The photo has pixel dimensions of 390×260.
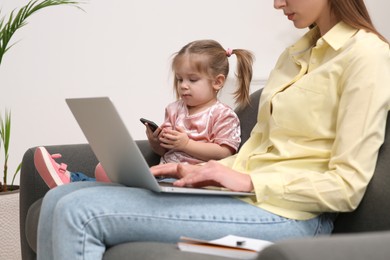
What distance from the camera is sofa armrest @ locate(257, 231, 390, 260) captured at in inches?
28.7

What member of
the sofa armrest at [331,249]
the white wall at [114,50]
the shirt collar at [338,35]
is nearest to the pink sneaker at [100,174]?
the shirt collar at [338,35]

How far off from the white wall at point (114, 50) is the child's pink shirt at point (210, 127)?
0.81 meters

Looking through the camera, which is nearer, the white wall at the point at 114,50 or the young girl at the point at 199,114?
the young girl at the point at 199,114

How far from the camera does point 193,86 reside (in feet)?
7.38

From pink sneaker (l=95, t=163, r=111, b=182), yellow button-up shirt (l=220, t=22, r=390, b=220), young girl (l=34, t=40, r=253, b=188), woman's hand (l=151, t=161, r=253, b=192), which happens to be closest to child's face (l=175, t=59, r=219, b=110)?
young girl (l=34, t=40, r=253, b=188)

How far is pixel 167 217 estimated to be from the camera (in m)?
1.36

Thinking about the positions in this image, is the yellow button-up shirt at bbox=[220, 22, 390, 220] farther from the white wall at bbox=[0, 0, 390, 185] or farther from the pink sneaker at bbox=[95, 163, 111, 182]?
the white wall at bbox=[0, 0, 390, 185]

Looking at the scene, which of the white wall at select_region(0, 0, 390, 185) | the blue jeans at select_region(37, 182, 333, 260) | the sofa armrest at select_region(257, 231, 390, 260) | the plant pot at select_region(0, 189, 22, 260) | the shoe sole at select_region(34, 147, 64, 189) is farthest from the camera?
the white wall at select_region(0, 0, 390, 185)

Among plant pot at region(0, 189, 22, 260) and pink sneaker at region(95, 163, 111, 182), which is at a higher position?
pink sneaker at region(95, 163, 111, 182)

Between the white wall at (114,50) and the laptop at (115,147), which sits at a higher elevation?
the laptop at (115,147)

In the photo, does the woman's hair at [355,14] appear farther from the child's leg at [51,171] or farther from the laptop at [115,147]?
the child's leg at [51,171]

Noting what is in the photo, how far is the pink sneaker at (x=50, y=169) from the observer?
1930 millimetres

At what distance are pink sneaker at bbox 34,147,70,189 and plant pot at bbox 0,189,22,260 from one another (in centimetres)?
52

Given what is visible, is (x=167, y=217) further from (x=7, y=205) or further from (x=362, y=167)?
(x=7, y=205)
